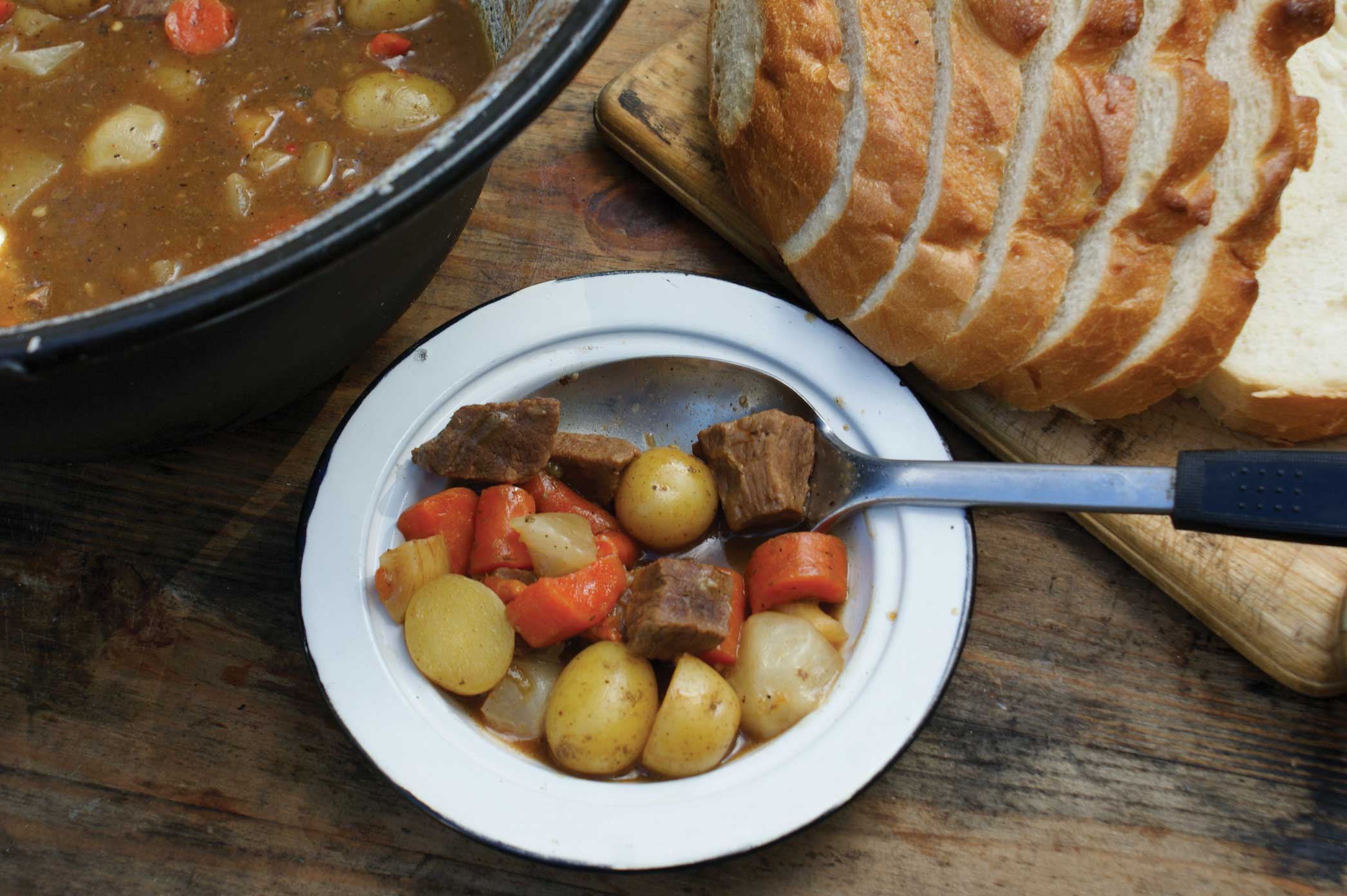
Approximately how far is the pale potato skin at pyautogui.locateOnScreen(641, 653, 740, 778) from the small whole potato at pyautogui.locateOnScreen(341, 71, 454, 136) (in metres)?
1.20

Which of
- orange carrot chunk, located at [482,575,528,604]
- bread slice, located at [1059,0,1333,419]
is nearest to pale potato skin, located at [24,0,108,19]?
orange carrot chunk, located at [482,575,528,604]

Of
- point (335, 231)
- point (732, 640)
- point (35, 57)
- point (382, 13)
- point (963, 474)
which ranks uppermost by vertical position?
point (335, 231)

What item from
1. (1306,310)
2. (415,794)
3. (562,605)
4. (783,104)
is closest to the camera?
(415,794)

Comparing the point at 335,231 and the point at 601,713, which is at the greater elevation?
the point at 335,231

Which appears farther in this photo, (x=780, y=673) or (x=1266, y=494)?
(x=780, y=673)

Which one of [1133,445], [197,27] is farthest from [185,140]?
[1133,445]

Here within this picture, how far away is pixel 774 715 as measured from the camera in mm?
1949

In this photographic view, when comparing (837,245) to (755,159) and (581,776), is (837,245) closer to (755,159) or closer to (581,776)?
(755,159)

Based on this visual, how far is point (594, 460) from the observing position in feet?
7.06

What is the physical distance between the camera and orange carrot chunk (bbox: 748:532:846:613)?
2.04 m

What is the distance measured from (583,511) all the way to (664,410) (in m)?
0.31

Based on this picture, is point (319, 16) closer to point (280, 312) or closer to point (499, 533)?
point (280, 312)

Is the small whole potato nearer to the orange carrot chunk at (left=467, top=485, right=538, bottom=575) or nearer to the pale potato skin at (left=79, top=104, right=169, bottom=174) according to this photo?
the pale potato skin at (left=79, top=104, right=169, bottom=174)

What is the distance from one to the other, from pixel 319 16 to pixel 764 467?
1369 millimetres
